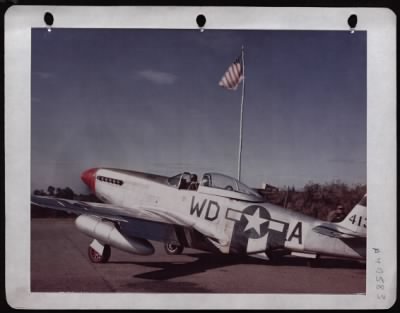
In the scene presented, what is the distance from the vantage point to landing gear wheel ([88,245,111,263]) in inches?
88.6

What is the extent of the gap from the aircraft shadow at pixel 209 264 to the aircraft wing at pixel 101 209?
247mm

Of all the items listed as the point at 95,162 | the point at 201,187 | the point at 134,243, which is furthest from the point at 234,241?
the point at 95,162

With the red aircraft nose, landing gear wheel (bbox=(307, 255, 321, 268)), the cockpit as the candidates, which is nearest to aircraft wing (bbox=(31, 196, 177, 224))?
the red aircraft nose

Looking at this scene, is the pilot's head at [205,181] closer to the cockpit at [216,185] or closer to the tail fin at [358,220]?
the cockpit at [216,185]

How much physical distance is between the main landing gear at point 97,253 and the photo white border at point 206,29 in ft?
0.63

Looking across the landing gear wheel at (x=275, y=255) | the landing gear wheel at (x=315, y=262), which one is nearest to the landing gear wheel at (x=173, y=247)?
the landing gear wheel at (x=275, y=255)

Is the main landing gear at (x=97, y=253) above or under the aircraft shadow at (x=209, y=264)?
above

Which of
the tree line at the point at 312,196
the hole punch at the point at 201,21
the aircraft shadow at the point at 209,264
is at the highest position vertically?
the hole punch at the point at 201,21

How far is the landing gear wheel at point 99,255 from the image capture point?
7.38 ft

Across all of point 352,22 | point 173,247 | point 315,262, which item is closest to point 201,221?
point 173,247

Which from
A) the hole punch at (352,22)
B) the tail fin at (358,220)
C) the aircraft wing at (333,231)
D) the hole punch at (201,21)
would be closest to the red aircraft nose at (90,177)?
the hole punch at (201,21)

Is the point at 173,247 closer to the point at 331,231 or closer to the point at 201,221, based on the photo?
the point at 201,221

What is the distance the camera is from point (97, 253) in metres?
2.25

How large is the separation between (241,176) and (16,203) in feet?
4.05
